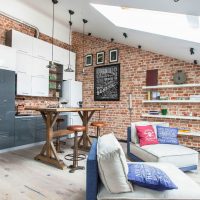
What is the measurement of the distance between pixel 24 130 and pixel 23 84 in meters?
1.13

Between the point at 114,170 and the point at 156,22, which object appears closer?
the point at 114,170

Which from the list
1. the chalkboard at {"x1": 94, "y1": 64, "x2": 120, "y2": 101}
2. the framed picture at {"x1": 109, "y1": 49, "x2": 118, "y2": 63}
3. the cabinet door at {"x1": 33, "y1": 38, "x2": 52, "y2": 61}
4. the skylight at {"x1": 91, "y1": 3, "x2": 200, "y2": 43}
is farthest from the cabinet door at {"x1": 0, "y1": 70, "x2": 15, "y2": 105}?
the framed picture at {"x1": 109, "y1": 49, "x2": 118, "y2": 63}

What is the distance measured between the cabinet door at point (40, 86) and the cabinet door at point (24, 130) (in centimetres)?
76

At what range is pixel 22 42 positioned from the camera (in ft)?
15.4

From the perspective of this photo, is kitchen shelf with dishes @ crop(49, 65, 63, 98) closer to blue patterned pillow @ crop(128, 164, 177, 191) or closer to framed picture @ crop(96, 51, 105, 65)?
framed picture @ crop(96, 51, 105, 65)

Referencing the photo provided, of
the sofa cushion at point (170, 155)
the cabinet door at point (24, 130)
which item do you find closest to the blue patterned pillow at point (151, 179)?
the sofa cushion at point (170, 155)

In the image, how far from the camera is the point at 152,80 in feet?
16.6

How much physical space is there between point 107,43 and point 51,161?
3.93 meters

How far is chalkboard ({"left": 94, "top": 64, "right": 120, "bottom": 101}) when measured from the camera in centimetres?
564

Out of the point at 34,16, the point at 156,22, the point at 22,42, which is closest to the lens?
the point at 156,22

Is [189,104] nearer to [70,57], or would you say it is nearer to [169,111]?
[169,111]

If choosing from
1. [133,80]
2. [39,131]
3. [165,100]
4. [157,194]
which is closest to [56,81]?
[39,131]

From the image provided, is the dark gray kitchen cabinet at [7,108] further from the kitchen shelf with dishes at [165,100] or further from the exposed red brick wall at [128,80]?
the kitchen shelf with dishes at [165,100]

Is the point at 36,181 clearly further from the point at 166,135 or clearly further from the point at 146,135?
the point at 166,135
